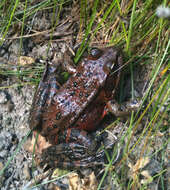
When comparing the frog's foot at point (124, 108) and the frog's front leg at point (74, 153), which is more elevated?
the frog's foot at point (124, 108)

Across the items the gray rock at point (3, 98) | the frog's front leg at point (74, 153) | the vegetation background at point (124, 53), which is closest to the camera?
the vegetation background at point (124, 53)

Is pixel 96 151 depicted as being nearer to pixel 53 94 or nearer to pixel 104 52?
pixel 53 94

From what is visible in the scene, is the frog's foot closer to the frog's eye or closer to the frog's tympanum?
the frog's tympanum

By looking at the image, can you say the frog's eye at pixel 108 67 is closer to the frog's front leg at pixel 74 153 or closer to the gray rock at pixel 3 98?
the frog's front leg at pixel 74 153

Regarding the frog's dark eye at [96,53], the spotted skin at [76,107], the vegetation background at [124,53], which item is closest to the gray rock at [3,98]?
the vegetation background at [124,53]

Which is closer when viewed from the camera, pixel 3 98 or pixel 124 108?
pixel 124 108

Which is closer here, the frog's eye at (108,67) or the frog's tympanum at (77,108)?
the frog's tympanum at (77,108)

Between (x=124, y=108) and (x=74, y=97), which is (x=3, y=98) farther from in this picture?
(x=124, y=108)

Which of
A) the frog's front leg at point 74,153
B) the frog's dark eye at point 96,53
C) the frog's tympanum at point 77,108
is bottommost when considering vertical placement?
the frog's front leg at point 74,153

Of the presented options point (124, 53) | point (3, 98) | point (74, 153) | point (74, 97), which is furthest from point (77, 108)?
point (3, 98)

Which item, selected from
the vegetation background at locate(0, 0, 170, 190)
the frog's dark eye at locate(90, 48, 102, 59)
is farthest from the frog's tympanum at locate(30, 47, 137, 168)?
the vegetation background at locate(0, 0, 170, 190)
